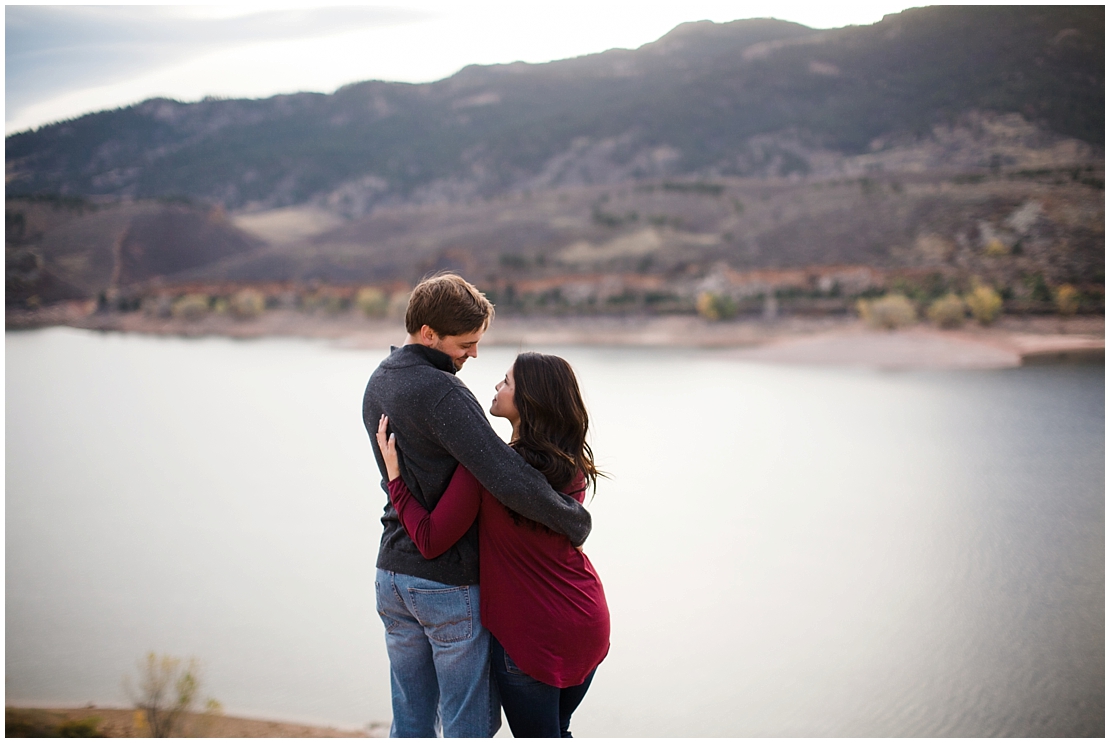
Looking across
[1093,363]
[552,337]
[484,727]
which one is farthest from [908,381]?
[484,727]

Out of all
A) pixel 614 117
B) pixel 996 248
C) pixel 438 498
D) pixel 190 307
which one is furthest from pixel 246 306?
pixel 614 117

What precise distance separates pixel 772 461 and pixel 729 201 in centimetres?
2217

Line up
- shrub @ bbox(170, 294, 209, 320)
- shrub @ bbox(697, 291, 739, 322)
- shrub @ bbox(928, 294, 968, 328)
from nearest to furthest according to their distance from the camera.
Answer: shrub @ bbox(928, 294, 968, 328)
shrub @ bbox(170, 294, 209, 320)
shrub @ bbox(697, 291, 739, 322)

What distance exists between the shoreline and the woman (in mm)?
10815

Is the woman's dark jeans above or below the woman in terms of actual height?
below

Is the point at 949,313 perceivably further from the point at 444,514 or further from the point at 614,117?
the point at 614,117

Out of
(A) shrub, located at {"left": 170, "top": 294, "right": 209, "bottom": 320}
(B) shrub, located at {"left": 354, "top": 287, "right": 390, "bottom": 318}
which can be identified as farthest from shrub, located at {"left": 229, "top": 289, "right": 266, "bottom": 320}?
(B) shrub, located at {"left": 354, "top": 287, "right": 390, "bottom": 318}

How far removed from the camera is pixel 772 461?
6.89 metres

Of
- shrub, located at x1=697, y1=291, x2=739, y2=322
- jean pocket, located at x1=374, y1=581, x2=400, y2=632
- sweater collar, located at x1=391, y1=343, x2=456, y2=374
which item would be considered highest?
sweater collar, located at x1=391, y1=343, x2=456, y2=374

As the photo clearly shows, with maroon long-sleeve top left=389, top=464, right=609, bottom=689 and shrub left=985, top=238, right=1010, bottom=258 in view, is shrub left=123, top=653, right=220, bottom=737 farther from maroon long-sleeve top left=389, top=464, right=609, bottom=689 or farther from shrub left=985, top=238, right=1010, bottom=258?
shrub left=985, top=238, right=1010, bottom=258

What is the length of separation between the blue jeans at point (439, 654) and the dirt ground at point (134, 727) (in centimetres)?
190

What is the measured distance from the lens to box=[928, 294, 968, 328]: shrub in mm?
14141

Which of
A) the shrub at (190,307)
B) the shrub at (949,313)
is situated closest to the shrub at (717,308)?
the shrub at (949,313)

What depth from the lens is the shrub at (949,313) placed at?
46.4ft
